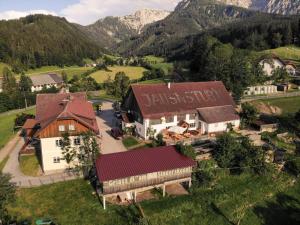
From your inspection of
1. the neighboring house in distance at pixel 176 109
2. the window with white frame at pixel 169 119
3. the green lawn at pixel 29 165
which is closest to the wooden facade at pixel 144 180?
the green lawn at pixel 29 165

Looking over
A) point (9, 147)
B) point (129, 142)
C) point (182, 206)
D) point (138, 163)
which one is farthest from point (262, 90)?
point (9, 147)

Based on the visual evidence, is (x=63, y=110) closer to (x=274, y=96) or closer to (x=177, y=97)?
(x=177, y=97)

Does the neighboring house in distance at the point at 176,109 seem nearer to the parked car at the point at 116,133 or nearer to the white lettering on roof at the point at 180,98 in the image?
the white lettering on roof at the point at 180,98

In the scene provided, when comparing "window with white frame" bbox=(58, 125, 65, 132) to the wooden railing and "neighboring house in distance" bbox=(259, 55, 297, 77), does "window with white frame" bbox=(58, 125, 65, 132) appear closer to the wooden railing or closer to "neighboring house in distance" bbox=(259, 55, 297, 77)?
the wooden railing

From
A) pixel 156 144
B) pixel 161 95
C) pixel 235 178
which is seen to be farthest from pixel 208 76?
pixel 235 178

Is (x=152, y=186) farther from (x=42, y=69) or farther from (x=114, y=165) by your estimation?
(x=42, y=69)

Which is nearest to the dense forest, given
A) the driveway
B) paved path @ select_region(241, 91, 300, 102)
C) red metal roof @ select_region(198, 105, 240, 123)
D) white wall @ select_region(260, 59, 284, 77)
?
white wall @ select_region(260, 59, 284, 77)
